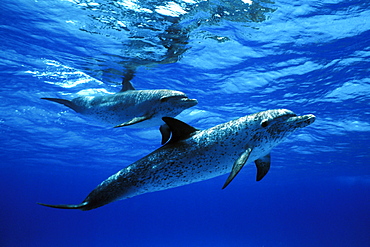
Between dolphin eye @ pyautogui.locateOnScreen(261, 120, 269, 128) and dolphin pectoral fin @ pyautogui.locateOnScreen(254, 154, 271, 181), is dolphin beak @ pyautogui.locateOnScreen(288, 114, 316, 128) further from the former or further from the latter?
dolphin pectoral fin @ pyautogui.locateOnScreen(254, 154, 271, 181)

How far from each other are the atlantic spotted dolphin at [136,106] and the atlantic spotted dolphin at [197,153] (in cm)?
134

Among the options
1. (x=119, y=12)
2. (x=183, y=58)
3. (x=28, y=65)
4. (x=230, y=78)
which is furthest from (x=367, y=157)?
(x=28, y=65)

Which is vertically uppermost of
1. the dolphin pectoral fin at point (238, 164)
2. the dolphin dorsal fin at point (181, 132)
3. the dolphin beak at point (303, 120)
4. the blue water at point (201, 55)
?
the blue water at point (201, 55)

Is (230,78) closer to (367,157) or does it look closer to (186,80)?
(186,80)

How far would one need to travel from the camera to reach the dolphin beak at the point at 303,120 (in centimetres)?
372

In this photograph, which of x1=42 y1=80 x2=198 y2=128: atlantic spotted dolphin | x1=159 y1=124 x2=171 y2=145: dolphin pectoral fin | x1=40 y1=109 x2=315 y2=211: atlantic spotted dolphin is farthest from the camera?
x1=159 y1=124 x2=171 y2=145: dolphin pectoral fin

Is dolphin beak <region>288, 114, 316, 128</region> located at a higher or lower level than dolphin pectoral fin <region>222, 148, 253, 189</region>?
higher

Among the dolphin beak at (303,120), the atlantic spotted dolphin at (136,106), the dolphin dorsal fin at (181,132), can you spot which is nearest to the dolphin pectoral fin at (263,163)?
the dolphin beak at (303,120)

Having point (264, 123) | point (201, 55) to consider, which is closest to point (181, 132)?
point (264, 123)

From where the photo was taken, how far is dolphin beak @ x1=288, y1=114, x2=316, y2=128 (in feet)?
12.2

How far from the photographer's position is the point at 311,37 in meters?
10.8

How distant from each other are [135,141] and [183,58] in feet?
61.9

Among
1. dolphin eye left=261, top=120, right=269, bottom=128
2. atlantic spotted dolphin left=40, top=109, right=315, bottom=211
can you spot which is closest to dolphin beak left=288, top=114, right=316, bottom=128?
atlantic spotted dolphin left=40, top=109, right=315, bottom=211

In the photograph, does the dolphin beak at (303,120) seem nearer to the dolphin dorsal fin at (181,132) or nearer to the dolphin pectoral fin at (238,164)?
the dolphin pectoral fin at (238,164)
